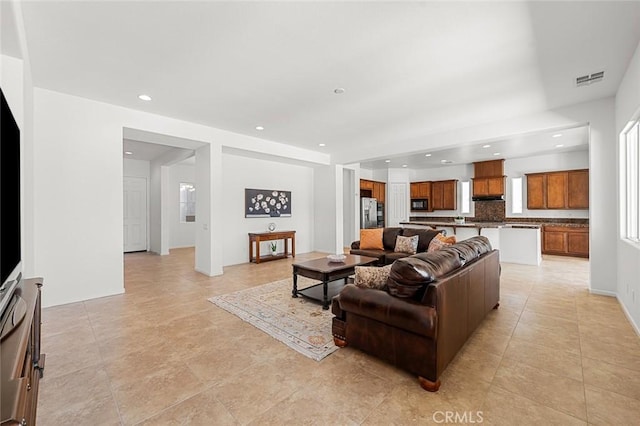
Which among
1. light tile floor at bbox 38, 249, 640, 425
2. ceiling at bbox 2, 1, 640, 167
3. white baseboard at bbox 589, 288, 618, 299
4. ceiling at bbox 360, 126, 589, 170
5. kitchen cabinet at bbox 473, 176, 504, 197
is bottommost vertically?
light tile floor at bbox 38, 249, 640, 425

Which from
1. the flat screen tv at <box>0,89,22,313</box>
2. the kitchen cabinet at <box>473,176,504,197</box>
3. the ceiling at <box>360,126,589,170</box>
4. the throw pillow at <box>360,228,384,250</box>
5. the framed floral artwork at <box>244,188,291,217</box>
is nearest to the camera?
the flat screen tv at <box>0,89,22,313</box>

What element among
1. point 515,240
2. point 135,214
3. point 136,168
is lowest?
point 515,240

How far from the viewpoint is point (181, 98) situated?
391 centimetres

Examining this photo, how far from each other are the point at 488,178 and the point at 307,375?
8224mm

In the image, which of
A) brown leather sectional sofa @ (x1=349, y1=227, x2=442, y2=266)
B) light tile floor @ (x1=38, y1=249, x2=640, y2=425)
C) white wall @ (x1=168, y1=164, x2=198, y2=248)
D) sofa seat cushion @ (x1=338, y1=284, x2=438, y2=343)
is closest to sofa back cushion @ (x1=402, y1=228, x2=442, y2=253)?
brown leather sectional sofa @ (x1=349, y1=227, x2=442, y2=266)

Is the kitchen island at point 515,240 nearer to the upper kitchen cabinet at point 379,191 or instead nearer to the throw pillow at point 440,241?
the throw pillow at point 440,241

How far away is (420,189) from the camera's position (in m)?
10.1

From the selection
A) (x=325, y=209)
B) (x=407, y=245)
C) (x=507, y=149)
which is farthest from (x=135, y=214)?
(x=507, y=149)

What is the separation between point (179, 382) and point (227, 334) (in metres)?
0.77

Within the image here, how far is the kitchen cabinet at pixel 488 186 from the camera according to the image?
811cm

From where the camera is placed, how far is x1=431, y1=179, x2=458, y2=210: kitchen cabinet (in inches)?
367

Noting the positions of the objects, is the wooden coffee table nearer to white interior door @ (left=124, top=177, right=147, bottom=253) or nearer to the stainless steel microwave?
the stainless steel microwave

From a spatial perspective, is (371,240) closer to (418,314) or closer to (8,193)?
(418,314)

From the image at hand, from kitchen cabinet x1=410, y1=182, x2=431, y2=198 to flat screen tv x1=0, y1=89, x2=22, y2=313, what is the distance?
32.2 ft
